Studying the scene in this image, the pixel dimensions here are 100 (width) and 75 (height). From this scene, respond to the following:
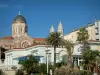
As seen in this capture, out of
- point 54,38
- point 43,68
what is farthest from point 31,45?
point 43,68

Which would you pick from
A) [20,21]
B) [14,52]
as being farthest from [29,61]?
[20,21]

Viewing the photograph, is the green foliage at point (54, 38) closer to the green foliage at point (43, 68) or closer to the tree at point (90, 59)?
the green foliage at point (43, 68)

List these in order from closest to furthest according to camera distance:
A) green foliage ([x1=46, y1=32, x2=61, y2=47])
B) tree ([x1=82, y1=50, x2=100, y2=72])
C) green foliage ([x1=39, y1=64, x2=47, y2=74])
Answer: tree ([x1=82, y1=50, x2=100, y2=72])
green foliage ([x1=39, y1=64, x2=47, y2=74])
green foliage ([x1=46, y1=32, x2=61, y2=47])

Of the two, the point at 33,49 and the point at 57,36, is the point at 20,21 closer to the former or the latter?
the point at 33,49

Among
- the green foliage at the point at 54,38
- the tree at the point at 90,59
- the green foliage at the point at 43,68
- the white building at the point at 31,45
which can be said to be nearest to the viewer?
the tree at the point at 90,59

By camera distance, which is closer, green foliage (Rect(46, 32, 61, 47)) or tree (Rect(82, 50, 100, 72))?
tree (Rect(82, 50, 100, 72))

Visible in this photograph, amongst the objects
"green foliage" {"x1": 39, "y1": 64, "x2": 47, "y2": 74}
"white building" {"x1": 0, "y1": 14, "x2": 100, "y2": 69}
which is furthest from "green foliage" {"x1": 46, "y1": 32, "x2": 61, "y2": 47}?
"green foliage" {"x1": 39, "y1": 64, "x2": 47, "y2": 74}

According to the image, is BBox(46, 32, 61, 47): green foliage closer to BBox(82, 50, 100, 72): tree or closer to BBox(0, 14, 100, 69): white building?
BBox(0, 14, 100, 69): white building

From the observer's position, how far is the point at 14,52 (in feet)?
371

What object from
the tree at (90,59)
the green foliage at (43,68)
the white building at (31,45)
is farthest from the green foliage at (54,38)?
the tree at (90,59)

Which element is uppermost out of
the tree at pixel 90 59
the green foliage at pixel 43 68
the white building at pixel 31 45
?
the white building at pixel 31 45

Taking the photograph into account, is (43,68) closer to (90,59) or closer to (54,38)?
(90,59)

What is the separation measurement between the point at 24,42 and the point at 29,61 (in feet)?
200

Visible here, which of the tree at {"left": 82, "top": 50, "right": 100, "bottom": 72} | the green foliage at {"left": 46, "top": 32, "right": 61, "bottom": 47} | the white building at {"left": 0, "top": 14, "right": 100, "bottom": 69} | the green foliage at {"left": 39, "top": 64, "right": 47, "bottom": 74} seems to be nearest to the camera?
the tree at {"left": 82, "top": 50, "right": 100, "bottom": 72}
